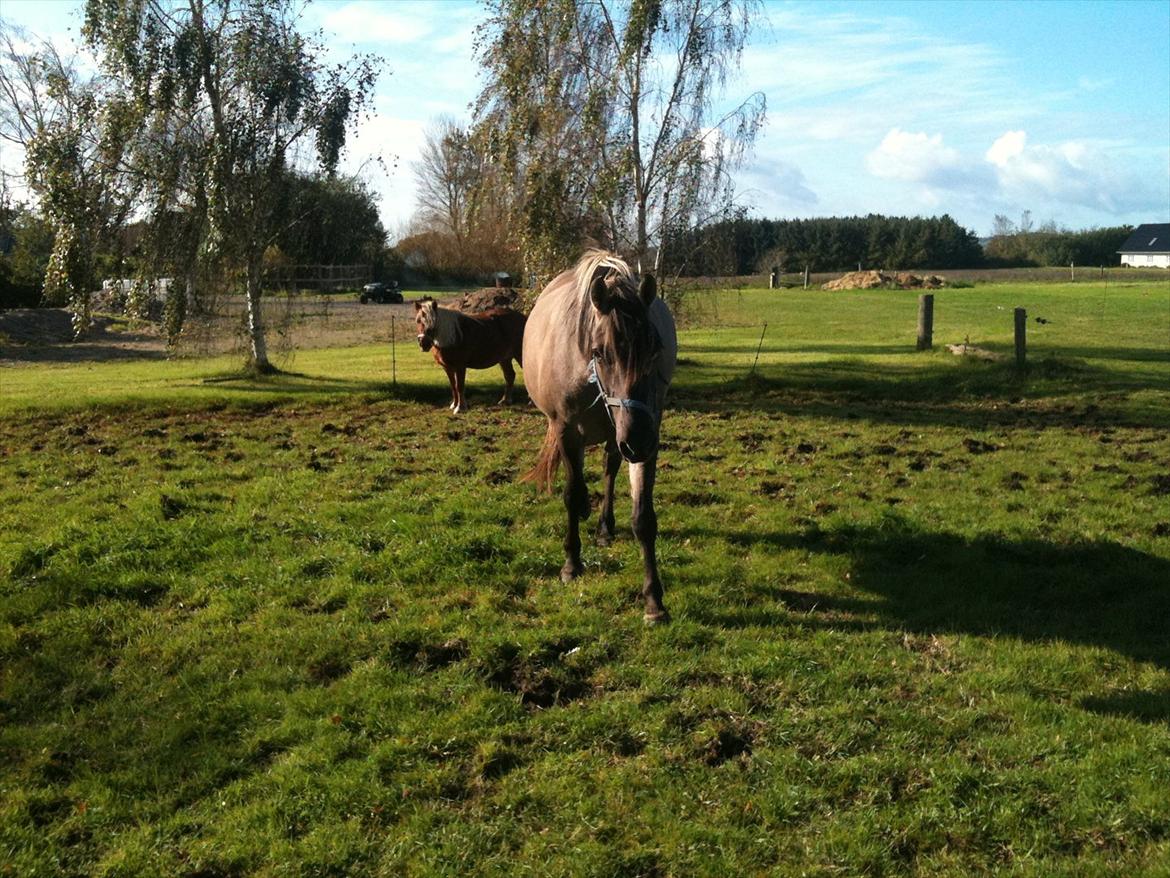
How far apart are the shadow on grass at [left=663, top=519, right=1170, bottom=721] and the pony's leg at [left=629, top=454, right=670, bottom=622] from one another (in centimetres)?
36

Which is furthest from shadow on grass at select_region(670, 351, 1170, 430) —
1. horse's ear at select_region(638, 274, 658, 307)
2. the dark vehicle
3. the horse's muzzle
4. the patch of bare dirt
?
the dark vehicle

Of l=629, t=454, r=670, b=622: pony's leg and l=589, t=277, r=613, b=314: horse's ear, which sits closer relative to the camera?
l=589, t=277, r=613, b=314: horse's ear

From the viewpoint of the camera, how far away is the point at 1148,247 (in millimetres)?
92312

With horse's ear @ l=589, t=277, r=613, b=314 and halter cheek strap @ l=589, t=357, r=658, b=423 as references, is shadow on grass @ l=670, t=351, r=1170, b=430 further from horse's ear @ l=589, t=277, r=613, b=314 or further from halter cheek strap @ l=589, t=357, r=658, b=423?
horse's ear @ l=589, t=277, r=613, b=314

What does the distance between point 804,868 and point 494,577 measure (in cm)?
350

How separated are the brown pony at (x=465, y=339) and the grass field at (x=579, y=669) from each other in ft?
15.5

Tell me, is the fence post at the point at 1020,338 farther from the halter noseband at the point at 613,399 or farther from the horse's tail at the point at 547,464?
the halter noseband at the point at 613,399

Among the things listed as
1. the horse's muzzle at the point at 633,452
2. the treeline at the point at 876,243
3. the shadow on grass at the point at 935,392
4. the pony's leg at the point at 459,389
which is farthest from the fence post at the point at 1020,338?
the treeline at the point at 876,243

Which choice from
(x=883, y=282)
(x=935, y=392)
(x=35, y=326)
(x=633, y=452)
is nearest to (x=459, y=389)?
(x=935, y=392)

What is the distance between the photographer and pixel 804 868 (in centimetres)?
355

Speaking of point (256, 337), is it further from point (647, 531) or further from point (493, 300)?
point (647, 531)

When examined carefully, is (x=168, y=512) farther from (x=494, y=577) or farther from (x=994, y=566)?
(x=994, y=566)

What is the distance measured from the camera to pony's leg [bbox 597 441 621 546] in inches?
286

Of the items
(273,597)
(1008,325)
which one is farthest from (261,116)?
(1008,325)
